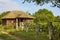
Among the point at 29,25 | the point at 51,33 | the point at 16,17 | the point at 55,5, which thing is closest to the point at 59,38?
the point at 51,33

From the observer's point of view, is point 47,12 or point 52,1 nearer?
point 52,1

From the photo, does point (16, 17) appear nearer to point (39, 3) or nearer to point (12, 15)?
point (12, 15)

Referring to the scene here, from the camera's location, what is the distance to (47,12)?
92.1 metres

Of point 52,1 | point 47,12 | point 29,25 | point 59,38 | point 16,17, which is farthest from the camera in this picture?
point 47,12

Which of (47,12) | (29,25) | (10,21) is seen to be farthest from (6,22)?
(47,12)

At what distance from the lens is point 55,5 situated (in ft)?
56.6

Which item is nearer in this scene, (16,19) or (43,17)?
(16,19)

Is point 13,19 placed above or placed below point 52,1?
below

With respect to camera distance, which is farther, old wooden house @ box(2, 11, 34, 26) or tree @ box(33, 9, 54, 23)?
tree @ box(33, 9, 54, 23)

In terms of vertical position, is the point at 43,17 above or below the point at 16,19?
below

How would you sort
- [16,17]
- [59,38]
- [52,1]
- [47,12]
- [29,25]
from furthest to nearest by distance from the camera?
[47,12] < [16,17] < [29,25] < [59,38] < [52,1]

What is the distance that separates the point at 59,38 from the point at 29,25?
2063 cm

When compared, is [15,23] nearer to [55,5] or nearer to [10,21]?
[10,21]

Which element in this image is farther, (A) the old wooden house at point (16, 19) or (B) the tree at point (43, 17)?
(B) the tree at point (43, 17)
